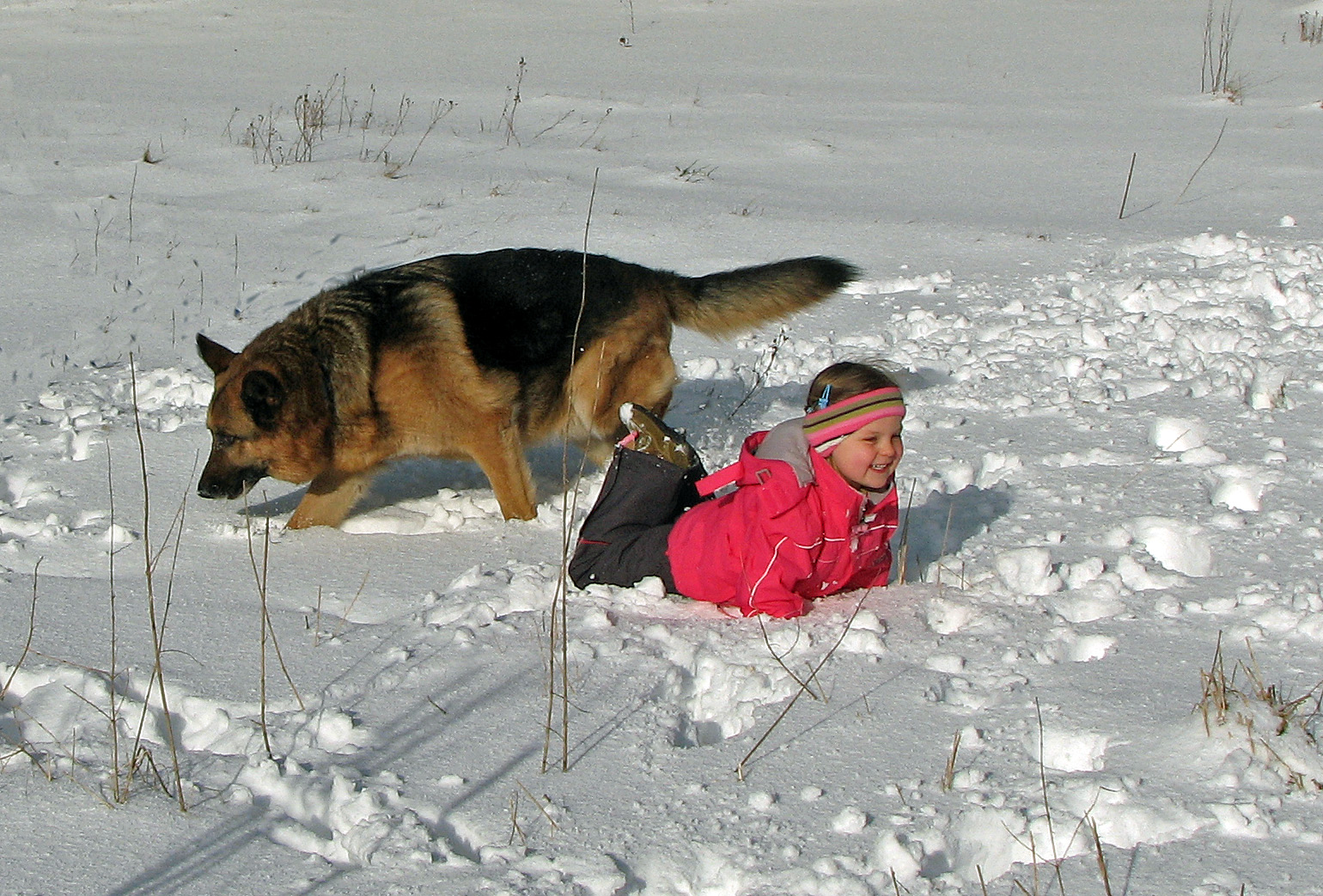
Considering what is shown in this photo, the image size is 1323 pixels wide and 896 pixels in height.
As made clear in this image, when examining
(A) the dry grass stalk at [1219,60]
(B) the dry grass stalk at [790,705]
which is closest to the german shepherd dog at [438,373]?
(B) the dry grass stalk at [790,705]

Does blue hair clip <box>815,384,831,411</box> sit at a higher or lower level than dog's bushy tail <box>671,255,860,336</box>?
higher

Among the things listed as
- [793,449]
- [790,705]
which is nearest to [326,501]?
[793,449]

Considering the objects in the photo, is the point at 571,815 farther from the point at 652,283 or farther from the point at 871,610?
the point at 652,283

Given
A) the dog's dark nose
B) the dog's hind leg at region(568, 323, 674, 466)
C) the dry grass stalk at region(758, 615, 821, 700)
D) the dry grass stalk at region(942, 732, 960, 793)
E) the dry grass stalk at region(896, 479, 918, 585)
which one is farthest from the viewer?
the dog's hind leg at region(568, 323, 674, 466)

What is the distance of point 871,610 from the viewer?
3.49m

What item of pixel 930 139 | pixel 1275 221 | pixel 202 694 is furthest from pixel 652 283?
pixel 930 139

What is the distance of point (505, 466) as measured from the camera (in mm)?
4816

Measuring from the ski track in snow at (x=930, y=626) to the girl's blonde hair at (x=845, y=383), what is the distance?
63 cm

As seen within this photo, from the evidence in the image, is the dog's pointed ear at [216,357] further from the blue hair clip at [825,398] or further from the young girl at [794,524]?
the blue hair clip at [825,398]

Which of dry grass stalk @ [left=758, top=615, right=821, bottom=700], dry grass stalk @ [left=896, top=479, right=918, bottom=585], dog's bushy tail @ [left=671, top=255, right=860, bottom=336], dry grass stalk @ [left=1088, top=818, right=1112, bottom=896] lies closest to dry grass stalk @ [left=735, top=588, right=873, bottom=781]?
dry grass stalk @ [left=758, top=615, right=821, bottom=700]

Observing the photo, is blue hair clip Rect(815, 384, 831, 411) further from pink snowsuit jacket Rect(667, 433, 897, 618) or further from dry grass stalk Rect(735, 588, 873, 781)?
dry grass stalk Rect(735, 588, 873, 781)

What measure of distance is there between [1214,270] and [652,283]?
3639 millimetres

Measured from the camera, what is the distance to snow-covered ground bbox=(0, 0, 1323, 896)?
7.90 feet

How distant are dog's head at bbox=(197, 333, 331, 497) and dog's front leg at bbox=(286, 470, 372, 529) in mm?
155
